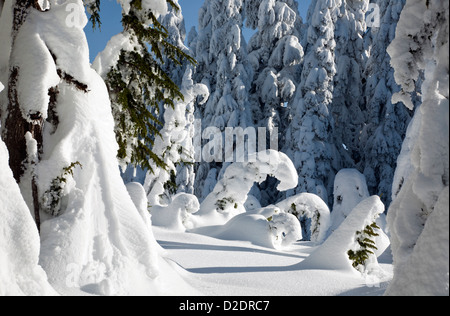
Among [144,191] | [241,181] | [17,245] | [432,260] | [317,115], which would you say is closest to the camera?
[432,260]

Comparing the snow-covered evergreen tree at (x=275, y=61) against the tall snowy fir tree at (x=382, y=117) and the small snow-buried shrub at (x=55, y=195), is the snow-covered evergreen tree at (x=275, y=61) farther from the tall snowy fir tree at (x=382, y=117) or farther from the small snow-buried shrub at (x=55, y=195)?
the small snow-buried shrub at (x=55, y=195)

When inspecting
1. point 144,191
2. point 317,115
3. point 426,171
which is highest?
point 317,115

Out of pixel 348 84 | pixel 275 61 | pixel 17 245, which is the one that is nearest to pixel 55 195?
pixel 17 245

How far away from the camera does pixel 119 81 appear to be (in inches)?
219

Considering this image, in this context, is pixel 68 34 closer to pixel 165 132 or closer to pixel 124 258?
pixel 124 258

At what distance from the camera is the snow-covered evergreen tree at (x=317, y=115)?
63.7 feet

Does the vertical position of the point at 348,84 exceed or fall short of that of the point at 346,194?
it exceeds it

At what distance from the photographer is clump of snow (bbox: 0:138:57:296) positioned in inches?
109

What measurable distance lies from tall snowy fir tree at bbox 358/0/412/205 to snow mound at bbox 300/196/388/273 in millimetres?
13164

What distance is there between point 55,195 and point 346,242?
4.93 meters

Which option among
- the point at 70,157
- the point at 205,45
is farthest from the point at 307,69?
the point at 70,157

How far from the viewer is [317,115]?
66.1 ft

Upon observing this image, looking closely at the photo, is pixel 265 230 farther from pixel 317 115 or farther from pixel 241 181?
pixel 317 115

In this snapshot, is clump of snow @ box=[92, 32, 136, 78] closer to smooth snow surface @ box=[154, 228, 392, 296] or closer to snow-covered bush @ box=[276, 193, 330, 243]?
smooth snow surface @ box=[154, 228, 392, 296]
